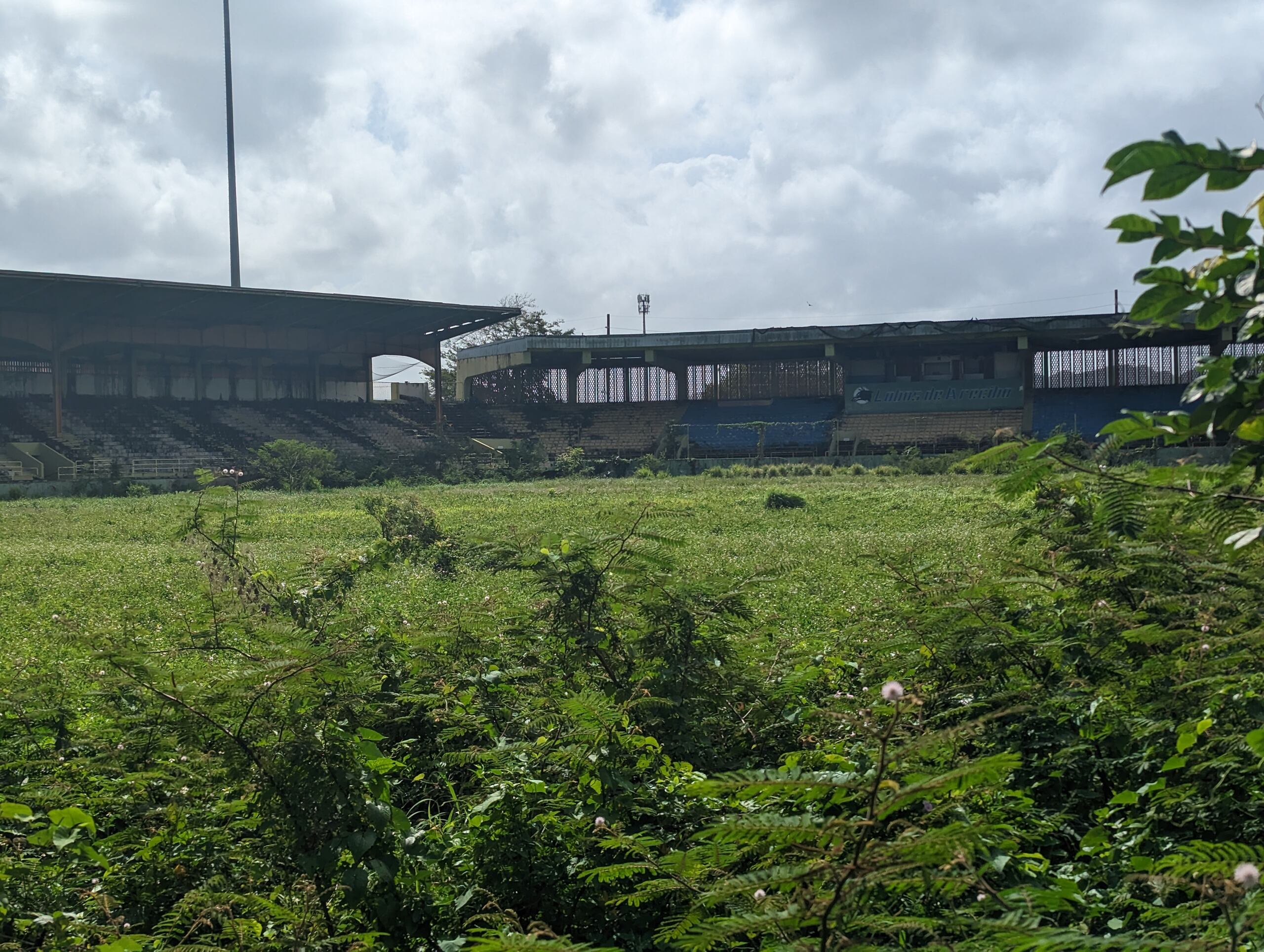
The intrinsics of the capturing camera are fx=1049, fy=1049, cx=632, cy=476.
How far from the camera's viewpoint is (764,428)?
2077 inches

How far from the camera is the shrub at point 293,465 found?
37812mm

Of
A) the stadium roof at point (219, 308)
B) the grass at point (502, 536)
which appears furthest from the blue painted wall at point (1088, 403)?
the stadium roof at point (219, 308)

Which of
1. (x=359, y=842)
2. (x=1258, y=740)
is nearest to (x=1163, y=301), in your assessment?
(x=1258, y=740)

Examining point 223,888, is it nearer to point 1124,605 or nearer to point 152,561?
point 1124,605

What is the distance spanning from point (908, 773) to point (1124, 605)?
1943 millimetres

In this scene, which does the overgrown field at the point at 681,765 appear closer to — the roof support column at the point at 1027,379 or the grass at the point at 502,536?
the grass at the point at 502,536

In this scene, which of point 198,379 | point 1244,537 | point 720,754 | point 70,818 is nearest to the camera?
point 1244,537

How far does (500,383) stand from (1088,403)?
105ft

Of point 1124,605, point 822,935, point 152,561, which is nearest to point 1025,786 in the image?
point 1124,605

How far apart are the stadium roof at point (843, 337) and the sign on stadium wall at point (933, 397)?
2.25m

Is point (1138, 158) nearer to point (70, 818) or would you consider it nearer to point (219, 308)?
point (70, 818)

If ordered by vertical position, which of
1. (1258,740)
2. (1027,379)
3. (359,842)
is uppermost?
(1027,379)

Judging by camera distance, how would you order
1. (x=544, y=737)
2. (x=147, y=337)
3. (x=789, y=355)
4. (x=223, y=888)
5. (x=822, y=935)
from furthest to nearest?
1. (x=789, y=355)
2. (x=147, y=337)
3. (x=544, y=737)
4. (x=223, y=888)
5. (x=822, y=935)

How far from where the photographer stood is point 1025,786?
3920mm
